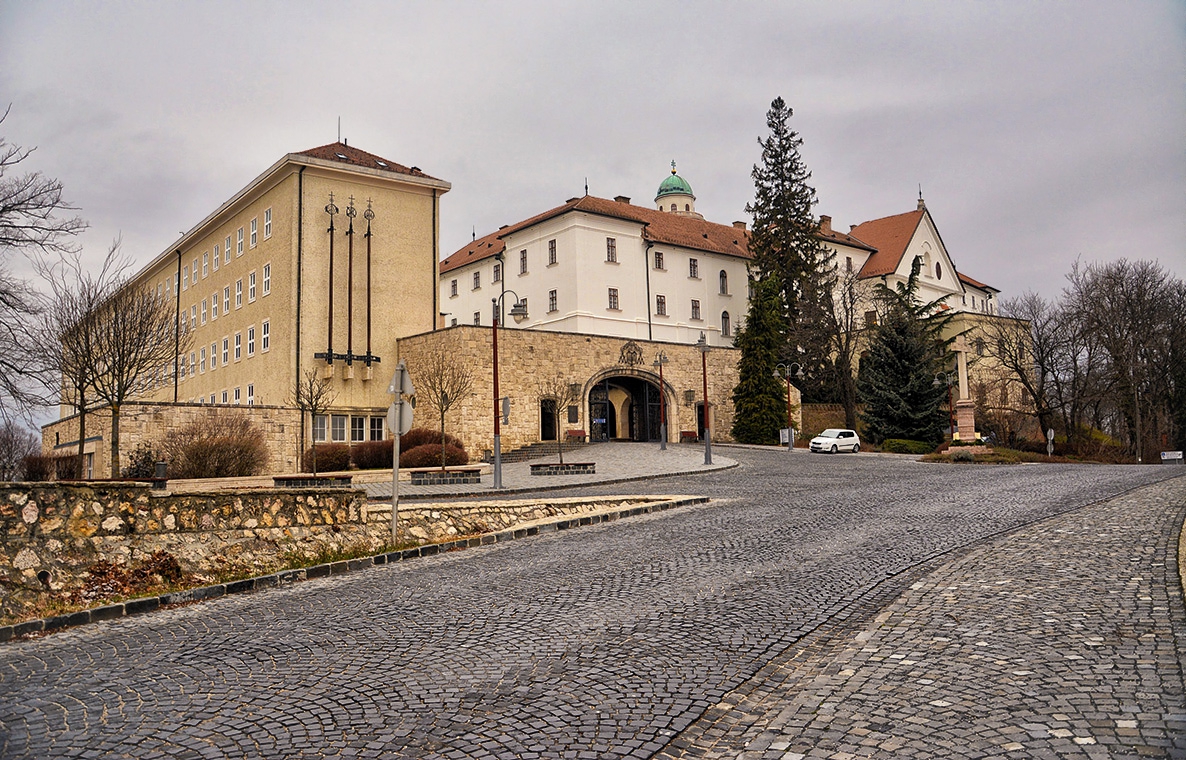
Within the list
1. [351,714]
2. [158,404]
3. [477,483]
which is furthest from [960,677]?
[158,404]

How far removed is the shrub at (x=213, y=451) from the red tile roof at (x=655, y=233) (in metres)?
27.9

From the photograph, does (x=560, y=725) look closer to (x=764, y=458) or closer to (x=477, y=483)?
(x=477, y=483)

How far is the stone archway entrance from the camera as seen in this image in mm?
46897

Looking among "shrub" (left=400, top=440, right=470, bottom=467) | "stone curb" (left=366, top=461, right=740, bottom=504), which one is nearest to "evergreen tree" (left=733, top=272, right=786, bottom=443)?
"stone curb" (left=366, top=461, right=740, bottom=504)

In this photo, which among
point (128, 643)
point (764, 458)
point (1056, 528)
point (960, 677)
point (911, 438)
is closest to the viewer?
point (960, 677)

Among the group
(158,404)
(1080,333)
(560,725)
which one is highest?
(1080,333)

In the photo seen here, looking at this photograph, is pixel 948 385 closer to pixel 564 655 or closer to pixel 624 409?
pixel 624 409

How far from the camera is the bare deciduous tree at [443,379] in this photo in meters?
36.1

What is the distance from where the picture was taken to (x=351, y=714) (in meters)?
5.72

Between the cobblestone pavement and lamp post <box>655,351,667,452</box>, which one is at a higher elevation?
lamp post <box>655,351,667,452</box>

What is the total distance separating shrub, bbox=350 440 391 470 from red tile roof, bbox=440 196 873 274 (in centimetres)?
2381

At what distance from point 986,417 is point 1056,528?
1634 inches

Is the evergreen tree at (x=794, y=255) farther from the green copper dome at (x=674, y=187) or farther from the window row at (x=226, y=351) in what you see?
the window row at (x=226, y=351)

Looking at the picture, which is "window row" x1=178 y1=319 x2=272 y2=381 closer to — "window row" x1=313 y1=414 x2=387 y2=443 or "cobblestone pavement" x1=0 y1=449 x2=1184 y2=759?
"window row" x1=313 y1=414 x2=387 y2=443
